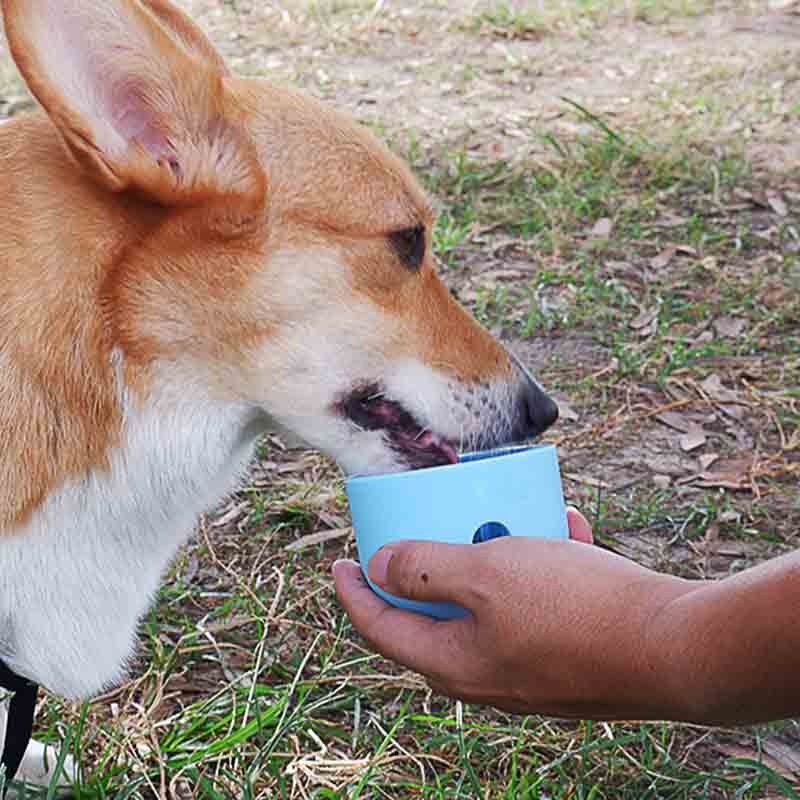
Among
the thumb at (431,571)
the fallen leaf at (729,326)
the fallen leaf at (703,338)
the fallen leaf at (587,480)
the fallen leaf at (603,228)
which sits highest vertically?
the thumb at (431,571)

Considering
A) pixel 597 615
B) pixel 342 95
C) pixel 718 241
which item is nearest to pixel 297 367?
pixel 597 615

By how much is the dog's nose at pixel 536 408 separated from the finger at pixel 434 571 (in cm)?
58

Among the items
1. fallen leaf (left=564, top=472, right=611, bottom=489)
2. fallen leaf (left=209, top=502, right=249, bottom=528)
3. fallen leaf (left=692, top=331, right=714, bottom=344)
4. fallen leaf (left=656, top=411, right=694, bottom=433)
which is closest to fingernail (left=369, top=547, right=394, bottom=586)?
fallen leaf (left=209, top=502, right=249, bottom=528)

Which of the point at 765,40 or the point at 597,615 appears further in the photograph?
the point at 765,40

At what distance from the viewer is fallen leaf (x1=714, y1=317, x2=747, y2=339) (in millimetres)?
3863

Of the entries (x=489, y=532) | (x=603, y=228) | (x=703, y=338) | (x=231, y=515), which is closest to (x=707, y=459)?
(x=703, y=338)

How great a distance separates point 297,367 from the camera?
77.2 inches

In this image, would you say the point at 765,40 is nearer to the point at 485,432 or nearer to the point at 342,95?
the point at 342,95

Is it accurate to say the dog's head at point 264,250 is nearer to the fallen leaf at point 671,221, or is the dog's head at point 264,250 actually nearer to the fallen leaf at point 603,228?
the fallen leaf at point 603,228

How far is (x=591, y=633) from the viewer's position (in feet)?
4.99

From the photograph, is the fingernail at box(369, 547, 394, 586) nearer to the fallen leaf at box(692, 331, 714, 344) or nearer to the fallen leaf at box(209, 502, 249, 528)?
the fallen leaf at box(209, 502, 249, 528)

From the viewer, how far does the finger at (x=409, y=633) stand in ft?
5.37

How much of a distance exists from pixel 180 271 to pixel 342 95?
4.11 meters

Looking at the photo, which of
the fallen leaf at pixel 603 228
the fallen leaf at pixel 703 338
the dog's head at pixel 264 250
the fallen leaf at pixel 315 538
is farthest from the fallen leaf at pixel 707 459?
the fallen leaf at pixel 603 228
